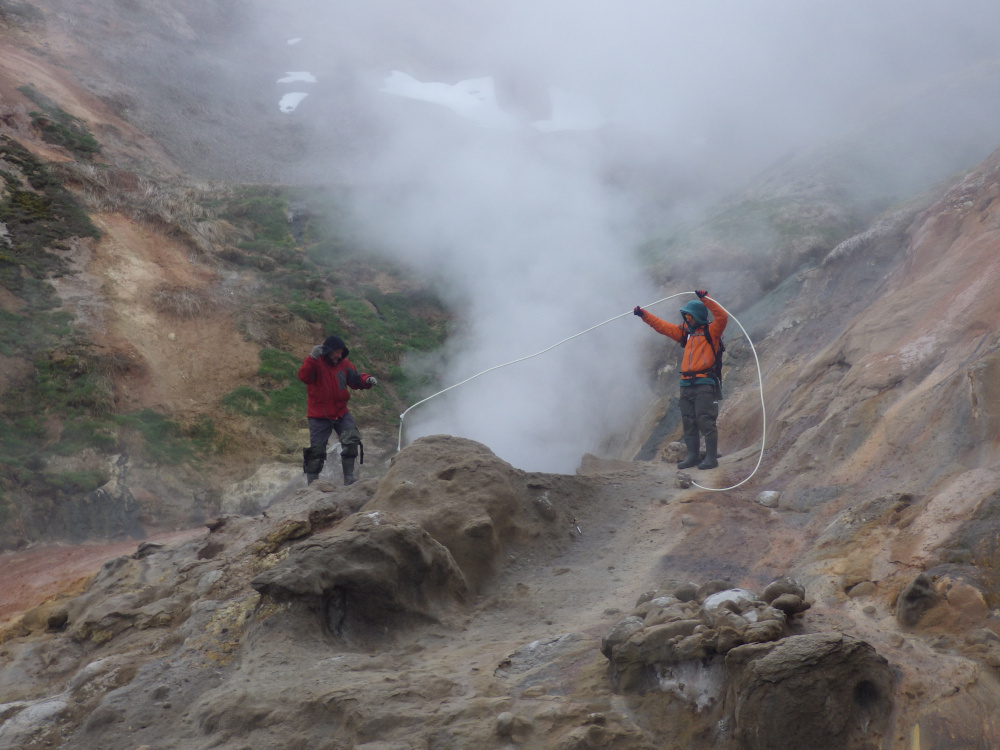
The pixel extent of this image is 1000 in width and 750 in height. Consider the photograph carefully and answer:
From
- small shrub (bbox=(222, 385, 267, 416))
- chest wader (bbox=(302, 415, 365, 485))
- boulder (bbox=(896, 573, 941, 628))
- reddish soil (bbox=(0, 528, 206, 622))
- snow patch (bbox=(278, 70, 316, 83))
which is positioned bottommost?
reddish soil (bbox=(0, 528, 206, 622))

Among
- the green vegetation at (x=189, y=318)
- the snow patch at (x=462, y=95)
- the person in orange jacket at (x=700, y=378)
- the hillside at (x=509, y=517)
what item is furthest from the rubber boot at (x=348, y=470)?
the snow patch at (x=462, y=95)

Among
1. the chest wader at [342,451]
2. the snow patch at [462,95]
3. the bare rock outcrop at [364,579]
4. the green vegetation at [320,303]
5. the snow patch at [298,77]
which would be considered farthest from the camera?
the snow patch at [298,77]

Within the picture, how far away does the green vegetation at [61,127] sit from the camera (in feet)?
49.2

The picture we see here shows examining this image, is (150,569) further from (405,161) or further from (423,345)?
(405,161)

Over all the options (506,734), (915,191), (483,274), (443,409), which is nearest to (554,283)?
(483,274)

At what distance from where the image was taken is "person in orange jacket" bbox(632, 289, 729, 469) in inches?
257

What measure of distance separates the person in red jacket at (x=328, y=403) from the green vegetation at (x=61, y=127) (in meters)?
11.5

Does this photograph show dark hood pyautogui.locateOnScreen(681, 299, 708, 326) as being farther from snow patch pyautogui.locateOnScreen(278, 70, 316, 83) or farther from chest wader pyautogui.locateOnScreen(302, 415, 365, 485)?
snow patch pyautogui.locateOnScreen(278, 70, 316, 83)

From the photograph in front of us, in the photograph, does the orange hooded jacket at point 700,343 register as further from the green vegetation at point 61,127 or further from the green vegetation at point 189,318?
the green vegetation at point 61,127

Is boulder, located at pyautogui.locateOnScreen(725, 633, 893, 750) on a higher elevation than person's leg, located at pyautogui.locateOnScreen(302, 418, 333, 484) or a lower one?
lower

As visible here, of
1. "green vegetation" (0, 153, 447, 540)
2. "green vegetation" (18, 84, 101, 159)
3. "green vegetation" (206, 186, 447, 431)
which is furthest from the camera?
"green vegetation" (18, 84, 101, 159)

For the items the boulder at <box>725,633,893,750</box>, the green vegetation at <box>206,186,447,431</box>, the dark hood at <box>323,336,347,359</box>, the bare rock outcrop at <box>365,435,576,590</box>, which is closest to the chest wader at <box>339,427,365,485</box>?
the dark hood at <box>323,336,347,359</box>

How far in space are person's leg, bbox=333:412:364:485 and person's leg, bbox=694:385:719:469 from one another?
9.63 ft

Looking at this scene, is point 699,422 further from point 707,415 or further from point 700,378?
point 700,378
